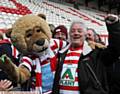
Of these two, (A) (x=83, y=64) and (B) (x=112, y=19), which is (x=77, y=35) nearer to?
(A) (x=83, y=64)

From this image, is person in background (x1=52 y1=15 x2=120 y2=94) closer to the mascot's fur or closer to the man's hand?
the mascot's fur

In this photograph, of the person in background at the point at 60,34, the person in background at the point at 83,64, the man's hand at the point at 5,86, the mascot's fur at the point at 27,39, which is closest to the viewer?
the man's hand at the point at 5,86

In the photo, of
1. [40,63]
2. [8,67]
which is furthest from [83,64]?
[8,67]

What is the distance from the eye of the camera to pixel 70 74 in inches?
91.8

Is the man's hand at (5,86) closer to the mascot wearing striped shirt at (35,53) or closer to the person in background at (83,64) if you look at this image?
the mascot wearing striped shirt at (35,53)

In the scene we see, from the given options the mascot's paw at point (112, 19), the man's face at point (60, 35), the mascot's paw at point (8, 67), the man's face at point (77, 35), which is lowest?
the man's face at point (60, 35)

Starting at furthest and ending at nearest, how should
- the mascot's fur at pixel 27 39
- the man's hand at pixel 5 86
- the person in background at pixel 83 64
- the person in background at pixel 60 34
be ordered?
the person in background at pixel 60 34 < the mascot's fur at pixel 27 39 < the person in background at pixel 83 64 < the man's hand at pixel 5 86

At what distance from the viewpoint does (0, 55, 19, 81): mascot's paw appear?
2.15 metres

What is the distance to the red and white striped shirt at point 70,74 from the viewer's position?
7.57ft

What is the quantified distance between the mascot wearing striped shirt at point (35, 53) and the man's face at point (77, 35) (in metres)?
0.16

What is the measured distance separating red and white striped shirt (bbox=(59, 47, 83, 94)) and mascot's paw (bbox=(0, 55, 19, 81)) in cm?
28

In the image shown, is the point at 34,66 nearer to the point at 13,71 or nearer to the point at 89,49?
the point at 13,71

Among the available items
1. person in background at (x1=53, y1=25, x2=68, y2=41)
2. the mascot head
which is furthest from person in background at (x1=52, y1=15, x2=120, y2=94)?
person in background at (x1=53, y1=25, x2=68, y2=41)

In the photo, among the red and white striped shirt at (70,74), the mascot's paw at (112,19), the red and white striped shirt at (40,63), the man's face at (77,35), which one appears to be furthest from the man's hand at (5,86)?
the mascot's paw at (112,19)
